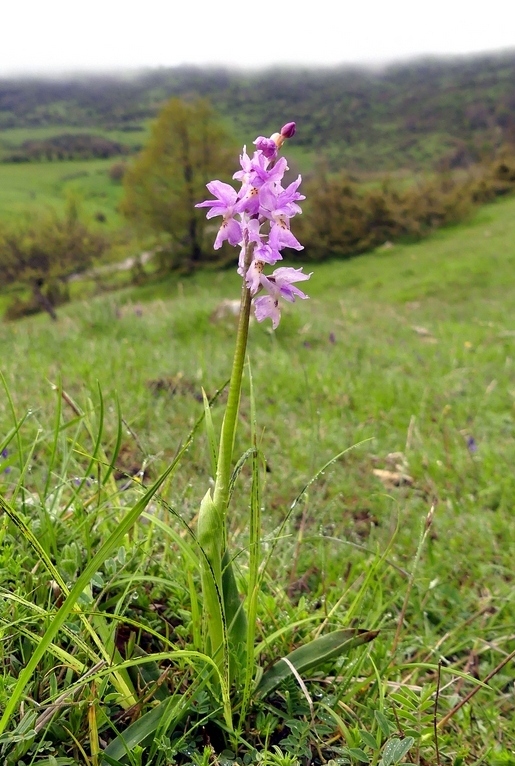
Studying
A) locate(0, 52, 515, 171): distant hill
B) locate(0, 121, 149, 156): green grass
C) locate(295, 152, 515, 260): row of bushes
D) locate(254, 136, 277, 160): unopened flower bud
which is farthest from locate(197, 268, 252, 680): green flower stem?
locate(0, 121, 149, 156): green grass

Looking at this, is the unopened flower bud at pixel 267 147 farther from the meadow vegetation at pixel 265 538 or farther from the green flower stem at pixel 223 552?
the meadow vegetation at pixel 265 538

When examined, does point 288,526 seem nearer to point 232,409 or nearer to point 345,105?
point 232,409

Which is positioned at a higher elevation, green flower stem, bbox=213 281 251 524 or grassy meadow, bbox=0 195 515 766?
green flower stem, bbox=213 281 251 524

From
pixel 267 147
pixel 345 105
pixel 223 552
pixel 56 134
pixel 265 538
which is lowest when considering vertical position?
pixel 265 538

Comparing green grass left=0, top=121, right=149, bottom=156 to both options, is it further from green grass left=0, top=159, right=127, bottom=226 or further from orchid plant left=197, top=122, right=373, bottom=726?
orchid plant left=197, top=122, right=373, bottom=726

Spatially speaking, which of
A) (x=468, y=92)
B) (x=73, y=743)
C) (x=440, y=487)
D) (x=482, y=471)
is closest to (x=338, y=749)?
(x=73, y=743)

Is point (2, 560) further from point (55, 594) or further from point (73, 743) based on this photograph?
point (73, 743)

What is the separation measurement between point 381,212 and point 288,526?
24927 mm

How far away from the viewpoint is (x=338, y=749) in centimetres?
136

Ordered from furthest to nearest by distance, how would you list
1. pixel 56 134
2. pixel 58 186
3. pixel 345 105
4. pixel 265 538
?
1. pixel 56 134
2. pixel 345 105
3. pixel 58 186
4. pixel 265 538

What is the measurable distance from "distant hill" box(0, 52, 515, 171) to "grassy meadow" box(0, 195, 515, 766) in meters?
36.6

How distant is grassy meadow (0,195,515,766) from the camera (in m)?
1.38

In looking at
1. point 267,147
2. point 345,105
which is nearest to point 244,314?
point 267,147

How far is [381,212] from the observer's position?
83.6ft
